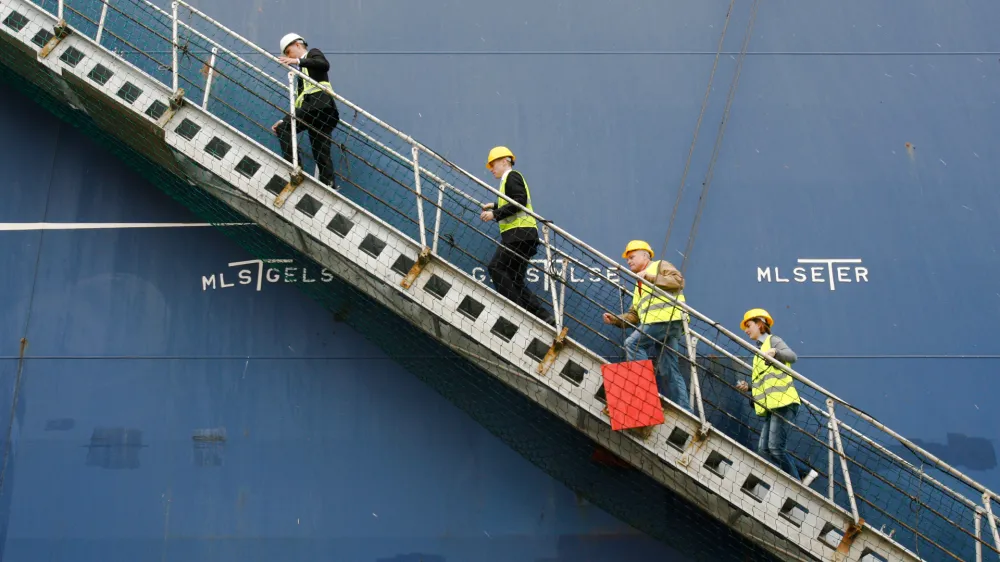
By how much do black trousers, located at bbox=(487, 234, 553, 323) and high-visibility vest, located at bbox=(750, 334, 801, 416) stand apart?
151 cm

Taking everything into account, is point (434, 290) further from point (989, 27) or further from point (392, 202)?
point (989, 27)

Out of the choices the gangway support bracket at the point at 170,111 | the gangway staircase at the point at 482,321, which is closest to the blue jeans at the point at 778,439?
the gangway staircase at the point at 482,321

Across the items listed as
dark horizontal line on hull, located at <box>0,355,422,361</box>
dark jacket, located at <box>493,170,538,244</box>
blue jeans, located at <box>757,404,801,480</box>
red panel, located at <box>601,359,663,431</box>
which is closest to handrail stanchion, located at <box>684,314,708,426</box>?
red panel, located at <box>601,359,663,431</box>

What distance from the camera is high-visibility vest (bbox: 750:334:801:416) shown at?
568 cm

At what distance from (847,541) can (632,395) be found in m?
1.58

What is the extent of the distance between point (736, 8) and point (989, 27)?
7.08ft

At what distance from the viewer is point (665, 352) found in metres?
5.84

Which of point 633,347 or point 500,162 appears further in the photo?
point 500,162

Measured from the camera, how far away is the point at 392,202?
264 inches

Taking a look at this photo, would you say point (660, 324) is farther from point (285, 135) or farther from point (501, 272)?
point (285, 135)

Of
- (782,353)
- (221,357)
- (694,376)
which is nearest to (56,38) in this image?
(221,357)

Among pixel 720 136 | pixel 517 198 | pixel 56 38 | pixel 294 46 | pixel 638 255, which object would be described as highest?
pixel 720 136

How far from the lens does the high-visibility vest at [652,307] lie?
5.63m

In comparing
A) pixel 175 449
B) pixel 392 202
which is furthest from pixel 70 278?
pixel 392 202
